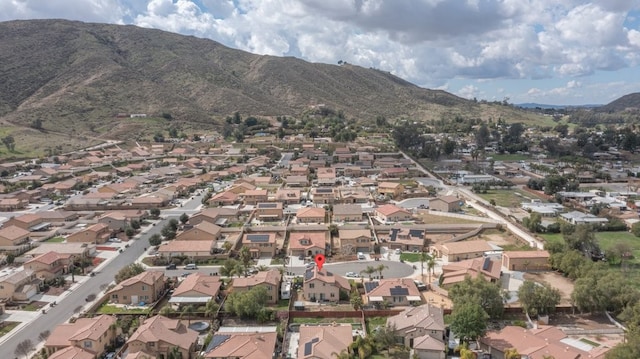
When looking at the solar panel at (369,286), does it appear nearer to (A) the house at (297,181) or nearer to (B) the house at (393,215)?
(B) the house at (393,215)

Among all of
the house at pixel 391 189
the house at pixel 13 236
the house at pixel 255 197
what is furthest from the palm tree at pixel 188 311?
the house at pixel 391 189

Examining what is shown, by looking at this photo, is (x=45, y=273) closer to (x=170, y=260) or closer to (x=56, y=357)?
(x=170, y=260)

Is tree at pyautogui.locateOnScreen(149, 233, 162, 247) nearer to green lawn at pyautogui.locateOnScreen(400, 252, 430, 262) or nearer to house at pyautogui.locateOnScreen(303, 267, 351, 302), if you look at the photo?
house at pyautogui.locateOnScreen(303, 267, 351, 302)

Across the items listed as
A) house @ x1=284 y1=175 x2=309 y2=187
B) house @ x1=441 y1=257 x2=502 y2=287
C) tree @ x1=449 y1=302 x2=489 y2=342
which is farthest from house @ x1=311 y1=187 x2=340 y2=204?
tree @ x1=449 y1=302 x2=489 y2=342

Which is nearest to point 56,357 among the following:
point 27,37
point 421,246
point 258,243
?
point 258,243

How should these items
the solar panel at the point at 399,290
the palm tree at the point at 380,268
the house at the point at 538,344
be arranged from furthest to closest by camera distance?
1. the palm tree at the point at 380,268
2. the solar panel at the point at 399,290
3. the house at the point at 538,344

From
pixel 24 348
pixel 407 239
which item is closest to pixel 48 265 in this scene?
pixel 24 348
